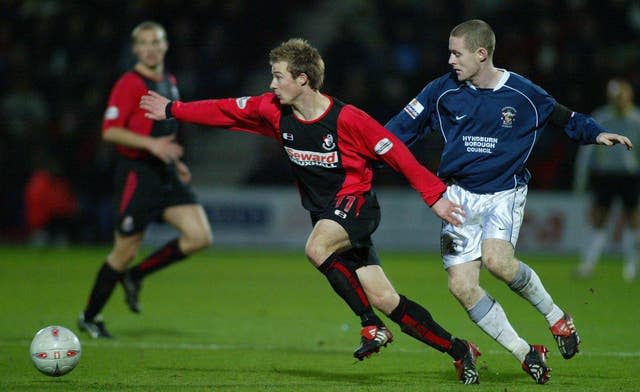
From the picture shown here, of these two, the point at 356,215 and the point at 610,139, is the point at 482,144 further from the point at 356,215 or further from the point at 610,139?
the point at 356,215

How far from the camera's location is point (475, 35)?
670cm

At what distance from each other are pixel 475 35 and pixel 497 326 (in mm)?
1834

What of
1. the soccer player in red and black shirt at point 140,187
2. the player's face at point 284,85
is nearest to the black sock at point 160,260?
the soccer player in red and black shirt at point 140,187

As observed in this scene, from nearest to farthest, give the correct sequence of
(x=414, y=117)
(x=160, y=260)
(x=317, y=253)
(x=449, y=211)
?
(x=449, y=211), (x=317, y=253), (x=414, y=117), (x=160, y=260)

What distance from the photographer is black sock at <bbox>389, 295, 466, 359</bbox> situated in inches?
260

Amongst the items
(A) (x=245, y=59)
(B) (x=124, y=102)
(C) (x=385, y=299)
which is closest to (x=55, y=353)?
(C) (x=385, y=299)

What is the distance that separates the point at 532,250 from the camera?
1752 centimetres

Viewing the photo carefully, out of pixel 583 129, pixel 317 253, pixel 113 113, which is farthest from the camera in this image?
pixel 113 113

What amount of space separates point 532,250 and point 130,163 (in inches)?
393

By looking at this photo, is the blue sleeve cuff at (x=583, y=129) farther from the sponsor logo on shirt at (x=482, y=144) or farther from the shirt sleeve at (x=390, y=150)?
the shirt sleeve at (x=390, y=150)

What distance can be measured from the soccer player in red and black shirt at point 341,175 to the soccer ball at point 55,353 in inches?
62.2

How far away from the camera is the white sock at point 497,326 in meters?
6.57

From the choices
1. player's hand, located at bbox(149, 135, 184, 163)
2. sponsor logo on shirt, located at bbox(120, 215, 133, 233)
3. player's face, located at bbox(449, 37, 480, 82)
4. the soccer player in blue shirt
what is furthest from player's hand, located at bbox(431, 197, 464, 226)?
sponsor logo on shirt, located at bbox(120, 215, 133, 233)

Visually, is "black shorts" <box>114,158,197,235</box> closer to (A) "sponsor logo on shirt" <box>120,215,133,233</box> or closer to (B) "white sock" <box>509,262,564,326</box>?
(A) "sponsor logo on shirt" <box>120,215,133,233</box>
